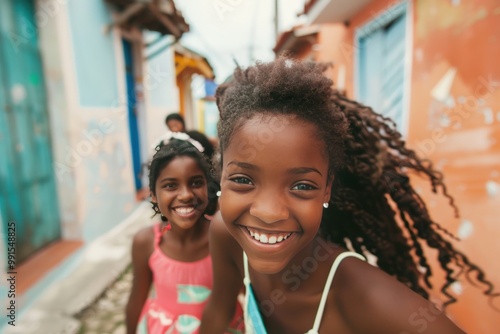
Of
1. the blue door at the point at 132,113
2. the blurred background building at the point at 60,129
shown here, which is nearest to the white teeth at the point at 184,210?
the blurred background building at the point at 60,129

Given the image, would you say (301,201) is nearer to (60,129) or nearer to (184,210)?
(184,210)

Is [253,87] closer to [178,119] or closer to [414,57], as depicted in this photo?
[414,57]

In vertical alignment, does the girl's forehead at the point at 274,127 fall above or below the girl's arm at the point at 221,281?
above

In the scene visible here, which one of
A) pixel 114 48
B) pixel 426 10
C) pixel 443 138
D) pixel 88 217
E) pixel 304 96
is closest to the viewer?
pixel 304 96

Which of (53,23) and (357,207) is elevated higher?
(53,23)

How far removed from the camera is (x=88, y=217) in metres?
3.83

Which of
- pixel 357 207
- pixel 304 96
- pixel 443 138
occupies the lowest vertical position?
pixel 357 207

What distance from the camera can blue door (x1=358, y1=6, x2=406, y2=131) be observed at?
3338 millimetres

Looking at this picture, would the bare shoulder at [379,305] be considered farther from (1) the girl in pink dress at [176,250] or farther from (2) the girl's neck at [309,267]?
(1) the girl in pink dress at [176,250]

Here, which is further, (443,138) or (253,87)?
(443,138)

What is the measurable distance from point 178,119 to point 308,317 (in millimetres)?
3779

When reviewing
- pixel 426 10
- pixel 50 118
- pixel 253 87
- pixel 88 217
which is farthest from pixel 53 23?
pixel 426 10

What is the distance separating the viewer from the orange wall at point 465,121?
1.96 m

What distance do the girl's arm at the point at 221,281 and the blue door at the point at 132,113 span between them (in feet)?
15.9
